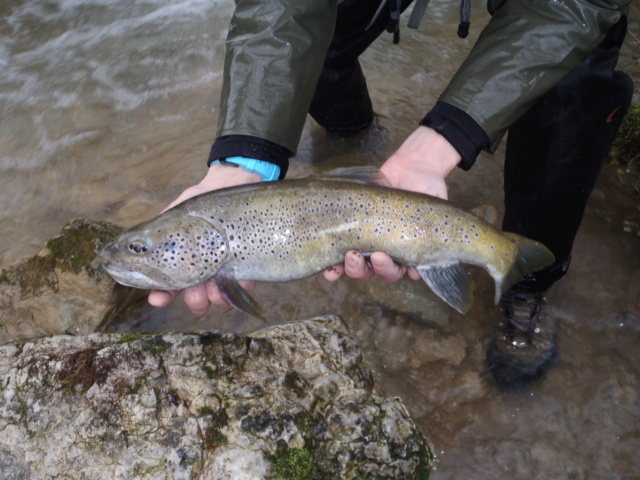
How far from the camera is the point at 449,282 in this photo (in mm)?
3209

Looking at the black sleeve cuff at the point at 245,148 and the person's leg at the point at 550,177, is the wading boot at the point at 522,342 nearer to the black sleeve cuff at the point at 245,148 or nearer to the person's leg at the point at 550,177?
the person's leg at the point at 550,177

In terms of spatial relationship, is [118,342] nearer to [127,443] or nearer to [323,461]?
[127,443]

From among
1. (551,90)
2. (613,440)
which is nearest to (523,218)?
(551,90)

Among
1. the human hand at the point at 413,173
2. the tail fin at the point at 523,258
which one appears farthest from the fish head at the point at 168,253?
the tail fin at the point at 523,258

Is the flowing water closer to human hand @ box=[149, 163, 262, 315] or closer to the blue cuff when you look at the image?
human hand @ box=[149, 163, 262, 315]

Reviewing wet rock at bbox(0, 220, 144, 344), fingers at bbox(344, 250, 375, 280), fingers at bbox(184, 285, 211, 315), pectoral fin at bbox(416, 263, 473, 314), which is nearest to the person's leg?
pectoral fin at bbox(416, 263, 473, 314)

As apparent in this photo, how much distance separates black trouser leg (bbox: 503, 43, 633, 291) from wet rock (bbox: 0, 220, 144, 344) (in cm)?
318

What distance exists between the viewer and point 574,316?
4.20 metres

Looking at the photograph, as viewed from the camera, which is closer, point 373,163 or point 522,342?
point 522,342

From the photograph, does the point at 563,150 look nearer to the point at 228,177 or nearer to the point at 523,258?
the point at 523,258

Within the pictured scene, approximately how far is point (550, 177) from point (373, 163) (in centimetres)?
260

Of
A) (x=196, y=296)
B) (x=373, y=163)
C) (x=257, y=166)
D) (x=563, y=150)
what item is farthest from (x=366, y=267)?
(x=373, y=163)

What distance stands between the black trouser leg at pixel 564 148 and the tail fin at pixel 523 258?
509 mm

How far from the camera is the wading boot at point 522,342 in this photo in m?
3.93
